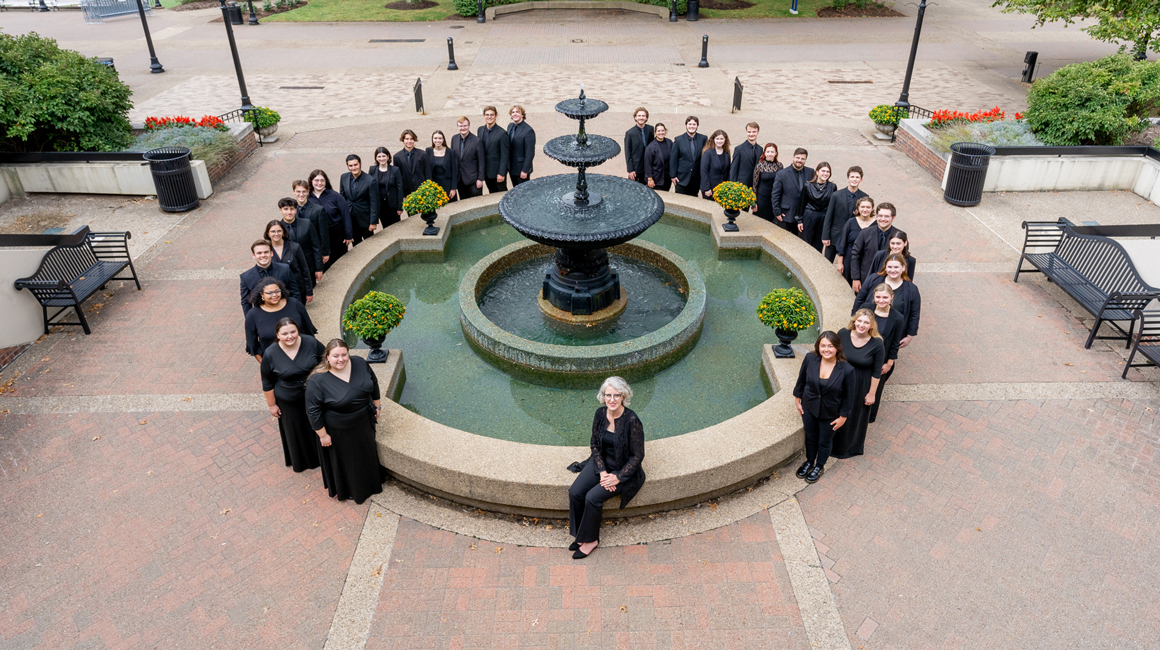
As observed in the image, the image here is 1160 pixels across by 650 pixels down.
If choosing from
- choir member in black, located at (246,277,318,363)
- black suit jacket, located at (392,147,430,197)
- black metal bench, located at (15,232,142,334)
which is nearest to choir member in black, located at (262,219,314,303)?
choir member in black, located at (246,277,318,363)

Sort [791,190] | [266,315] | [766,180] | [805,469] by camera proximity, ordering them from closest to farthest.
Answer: [805,469], [266,315], [791,190], [766,180]

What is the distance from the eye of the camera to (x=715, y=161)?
36.0ft

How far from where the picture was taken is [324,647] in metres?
5.18

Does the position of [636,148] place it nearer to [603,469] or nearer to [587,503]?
[603,469]

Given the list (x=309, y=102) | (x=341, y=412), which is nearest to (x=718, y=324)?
(x=341, y=412)

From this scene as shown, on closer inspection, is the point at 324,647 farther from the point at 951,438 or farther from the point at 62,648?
the point at 951,438

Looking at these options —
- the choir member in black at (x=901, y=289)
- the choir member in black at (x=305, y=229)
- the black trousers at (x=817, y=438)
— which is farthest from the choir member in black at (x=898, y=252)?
the choir member in black at (x=305, y=229)

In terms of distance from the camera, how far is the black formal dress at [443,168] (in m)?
10.9

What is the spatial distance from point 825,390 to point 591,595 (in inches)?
104

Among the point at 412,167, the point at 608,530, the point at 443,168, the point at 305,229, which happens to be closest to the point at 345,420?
the point at 608,530

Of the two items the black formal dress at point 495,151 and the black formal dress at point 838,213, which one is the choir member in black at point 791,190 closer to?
the black formal dress at point 838,213

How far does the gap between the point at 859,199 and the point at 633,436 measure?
499cm

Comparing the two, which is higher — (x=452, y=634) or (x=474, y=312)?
(x=474, y=312)

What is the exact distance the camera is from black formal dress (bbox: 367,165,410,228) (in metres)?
10.2
